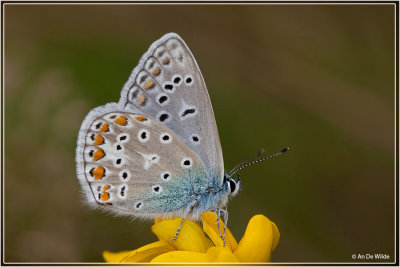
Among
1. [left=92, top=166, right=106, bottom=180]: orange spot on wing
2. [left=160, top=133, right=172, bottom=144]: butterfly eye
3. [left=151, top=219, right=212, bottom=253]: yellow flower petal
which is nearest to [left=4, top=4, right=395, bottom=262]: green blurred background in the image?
[left=92, top=166, right=106, bottom=180]: orange spot on wing

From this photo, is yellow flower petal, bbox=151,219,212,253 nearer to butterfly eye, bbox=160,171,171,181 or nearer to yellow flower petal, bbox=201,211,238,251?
yellow flower petal, bbox=201,211,238,251

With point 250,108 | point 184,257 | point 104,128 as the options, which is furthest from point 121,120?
point 250,108

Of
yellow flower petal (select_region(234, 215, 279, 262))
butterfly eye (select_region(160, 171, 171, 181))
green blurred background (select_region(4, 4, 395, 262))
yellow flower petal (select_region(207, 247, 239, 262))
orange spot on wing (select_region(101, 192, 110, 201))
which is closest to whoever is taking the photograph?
yellow flower petal (select_region(207, 247, 239, 262))

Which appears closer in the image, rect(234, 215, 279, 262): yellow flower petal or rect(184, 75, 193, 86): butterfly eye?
rect(234, 215, 279, 262): yellow flower petal

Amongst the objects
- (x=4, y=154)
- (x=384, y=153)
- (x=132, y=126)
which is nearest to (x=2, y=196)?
(x=4, y=154)

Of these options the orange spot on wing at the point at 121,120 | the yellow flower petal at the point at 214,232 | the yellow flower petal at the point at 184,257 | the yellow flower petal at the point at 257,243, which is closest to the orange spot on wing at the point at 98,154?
the orange spot on wing at the point at 121,120

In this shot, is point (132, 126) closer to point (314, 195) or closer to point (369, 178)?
point (314, 195)

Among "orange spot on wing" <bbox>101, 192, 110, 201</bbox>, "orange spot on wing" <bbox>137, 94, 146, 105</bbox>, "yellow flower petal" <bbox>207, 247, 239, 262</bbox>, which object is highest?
"orange spot on wing" <bbox>137, 94, 146, 105</bbox>

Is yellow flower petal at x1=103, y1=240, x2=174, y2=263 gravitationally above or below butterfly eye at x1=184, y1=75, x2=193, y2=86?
below

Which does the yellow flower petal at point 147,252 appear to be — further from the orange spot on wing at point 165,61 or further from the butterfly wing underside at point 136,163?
the orange spot on wing at point 165,61
